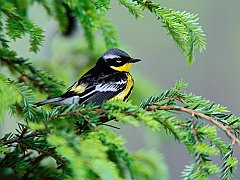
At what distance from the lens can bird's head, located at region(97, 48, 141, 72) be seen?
76.5 inches

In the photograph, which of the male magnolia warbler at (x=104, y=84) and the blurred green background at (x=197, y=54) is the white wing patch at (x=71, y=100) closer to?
the male magnolia warbler at (x=104, y=84)

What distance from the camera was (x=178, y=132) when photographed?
4.03 feet

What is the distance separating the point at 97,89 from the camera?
68.6 inches

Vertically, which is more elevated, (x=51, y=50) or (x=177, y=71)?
(x=51, y=50)

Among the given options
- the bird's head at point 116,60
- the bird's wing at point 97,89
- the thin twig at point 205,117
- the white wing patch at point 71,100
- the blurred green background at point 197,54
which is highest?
the thin twig at point 205,117

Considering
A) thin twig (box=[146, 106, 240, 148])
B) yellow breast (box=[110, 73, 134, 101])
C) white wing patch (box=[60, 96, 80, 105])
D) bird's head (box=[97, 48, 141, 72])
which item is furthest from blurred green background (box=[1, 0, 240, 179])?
thin twig (box=[146, 106, 240, 148])

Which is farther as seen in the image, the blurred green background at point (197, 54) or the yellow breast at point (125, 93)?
the blurred green background at point (197, 54)

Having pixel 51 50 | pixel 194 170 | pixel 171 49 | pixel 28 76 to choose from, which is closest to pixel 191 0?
pixel 171 49

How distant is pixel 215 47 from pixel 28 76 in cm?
667

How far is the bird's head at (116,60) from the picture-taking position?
194 cm

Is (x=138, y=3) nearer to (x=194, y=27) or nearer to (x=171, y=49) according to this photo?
(x=194, y=27)

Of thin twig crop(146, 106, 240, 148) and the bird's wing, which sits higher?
thin twig crop(146, 106, 240, 148)

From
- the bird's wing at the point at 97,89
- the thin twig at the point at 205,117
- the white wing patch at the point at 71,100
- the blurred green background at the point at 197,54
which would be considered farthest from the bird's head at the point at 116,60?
the blurred green background at the point at 197,54

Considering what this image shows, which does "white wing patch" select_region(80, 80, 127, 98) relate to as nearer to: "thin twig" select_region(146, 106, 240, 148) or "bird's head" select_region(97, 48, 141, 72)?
"bird's head" select_region(97, 48, 141, 72)
